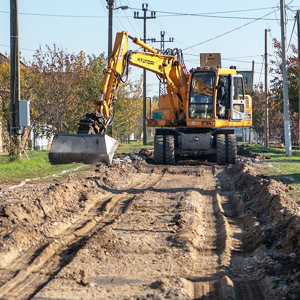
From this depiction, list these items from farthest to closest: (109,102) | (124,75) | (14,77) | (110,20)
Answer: (110,20)
(124,75)
(109,102)
(14,77)

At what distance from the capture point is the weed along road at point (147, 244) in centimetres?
671

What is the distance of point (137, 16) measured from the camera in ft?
196

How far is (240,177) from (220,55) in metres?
9.29

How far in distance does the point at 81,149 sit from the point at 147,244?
39.9ft

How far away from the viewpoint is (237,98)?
2566 centimetres

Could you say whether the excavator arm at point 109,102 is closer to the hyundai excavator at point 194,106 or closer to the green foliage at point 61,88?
the hyundai excavator at point 194,106

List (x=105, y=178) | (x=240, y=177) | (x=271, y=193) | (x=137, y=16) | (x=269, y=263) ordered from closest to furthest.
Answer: (x=269, y=263) → (x=271, y=193) → (x=105, y=178) → (x=240, y=177) → (x=137, y=16)

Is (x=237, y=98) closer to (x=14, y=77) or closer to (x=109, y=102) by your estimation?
(x=109, y=102)

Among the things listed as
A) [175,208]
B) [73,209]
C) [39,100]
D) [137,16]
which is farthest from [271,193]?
[137,16]

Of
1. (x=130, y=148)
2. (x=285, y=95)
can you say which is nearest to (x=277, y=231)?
(x=285, y=95)

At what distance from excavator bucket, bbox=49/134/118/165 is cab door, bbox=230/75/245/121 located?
6.61 m

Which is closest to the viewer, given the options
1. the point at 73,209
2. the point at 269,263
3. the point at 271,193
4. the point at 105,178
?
the point at 269,263

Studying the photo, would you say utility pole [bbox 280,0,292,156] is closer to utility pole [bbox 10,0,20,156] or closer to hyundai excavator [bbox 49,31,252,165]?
hyundai excavator [bbox 49,31,252,165]

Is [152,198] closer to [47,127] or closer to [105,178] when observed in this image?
[105,178]
